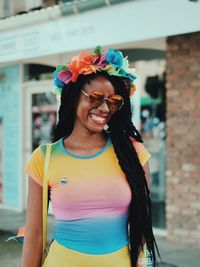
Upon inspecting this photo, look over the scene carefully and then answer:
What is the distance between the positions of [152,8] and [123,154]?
4684 millimetres

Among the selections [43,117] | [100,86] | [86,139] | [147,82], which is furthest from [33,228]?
[43,117]

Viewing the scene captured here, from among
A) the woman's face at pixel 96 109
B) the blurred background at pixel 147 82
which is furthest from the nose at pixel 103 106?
the blurred background at pixel 147 82

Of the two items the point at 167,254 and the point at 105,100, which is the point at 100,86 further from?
the point at 167,254

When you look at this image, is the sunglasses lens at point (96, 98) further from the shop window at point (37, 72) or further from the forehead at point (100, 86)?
the shop window at point (37, 72)

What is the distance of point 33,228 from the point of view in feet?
6.97

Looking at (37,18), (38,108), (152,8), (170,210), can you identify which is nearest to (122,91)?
(152,8)

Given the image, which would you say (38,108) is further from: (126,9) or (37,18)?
(126,9)

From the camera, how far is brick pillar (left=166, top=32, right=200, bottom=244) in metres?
6.61

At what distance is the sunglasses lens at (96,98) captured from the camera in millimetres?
2076

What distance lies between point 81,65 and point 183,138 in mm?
4771

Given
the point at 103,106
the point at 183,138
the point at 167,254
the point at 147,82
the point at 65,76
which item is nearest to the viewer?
the point at 103,106

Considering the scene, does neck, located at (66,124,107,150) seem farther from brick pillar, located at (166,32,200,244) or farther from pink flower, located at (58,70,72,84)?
brick pillar, located at (166,32,200,244)

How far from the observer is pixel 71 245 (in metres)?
2.02

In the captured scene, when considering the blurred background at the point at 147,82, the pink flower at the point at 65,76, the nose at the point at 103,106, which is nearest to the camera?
the nose at the point at 103,106
